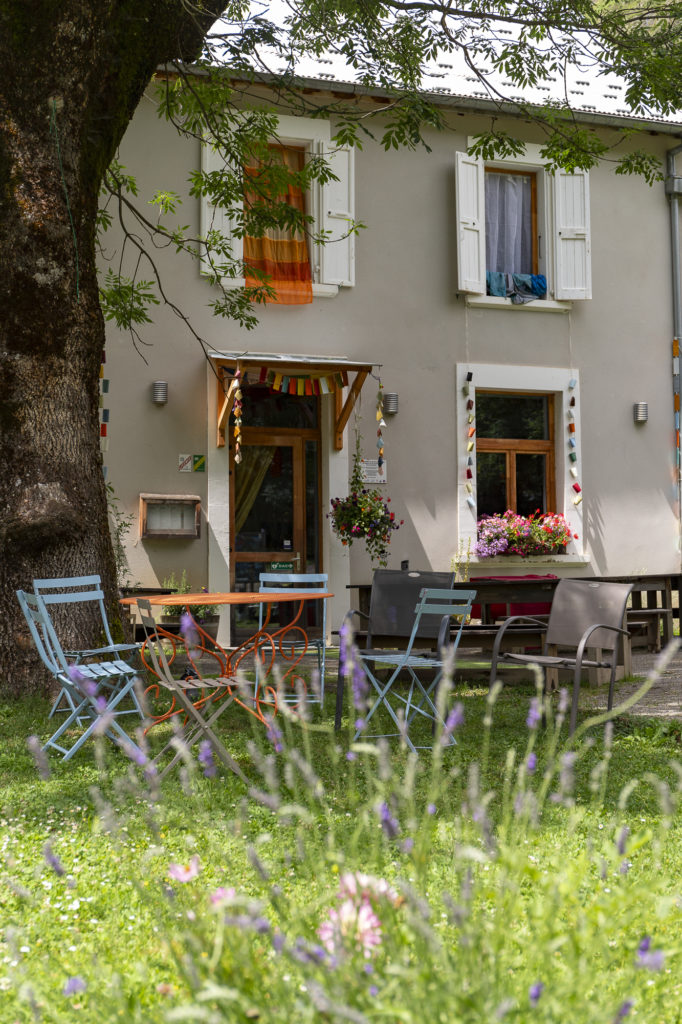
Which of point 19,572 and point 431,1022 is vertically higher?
point 19,572

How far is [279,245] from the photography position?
9570mm

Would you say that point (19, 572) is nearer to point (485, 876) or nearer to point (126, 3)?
point (126, 3)

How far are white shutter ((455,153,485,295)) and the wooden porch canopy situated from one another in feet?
4.82

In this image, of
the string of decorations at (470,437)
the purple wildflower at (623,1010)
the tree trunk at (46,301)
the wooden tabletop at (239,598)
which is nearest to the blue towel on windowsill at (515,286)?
the string of decorations at (470,437)

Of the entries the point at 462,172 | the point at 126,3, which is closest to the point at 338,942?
the point at 126,3

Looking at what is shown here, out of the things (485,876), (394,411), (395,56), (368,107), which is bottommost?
(485,876)

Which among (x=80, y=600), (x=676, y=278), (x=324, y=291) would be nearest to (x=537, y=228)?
(x=676, y=278)

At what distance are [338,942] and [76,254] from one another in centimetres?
516

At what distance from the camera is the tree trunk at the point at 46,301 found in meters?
5.72

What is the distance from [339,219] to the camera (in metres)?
9.62

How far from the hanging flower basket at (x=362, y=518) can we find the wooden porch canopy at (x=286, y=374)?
601 millimetres

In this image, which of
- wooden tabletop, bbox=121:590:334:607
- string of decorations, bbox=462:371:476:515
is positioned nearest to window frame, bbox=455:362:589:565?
string of decorations, bbox=462:371:476:515

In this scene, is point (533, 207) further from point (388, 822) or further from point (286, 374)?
point (388, 822)

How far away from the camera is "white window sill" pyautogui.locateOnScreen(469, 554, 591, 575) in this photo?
9891 millimetres
